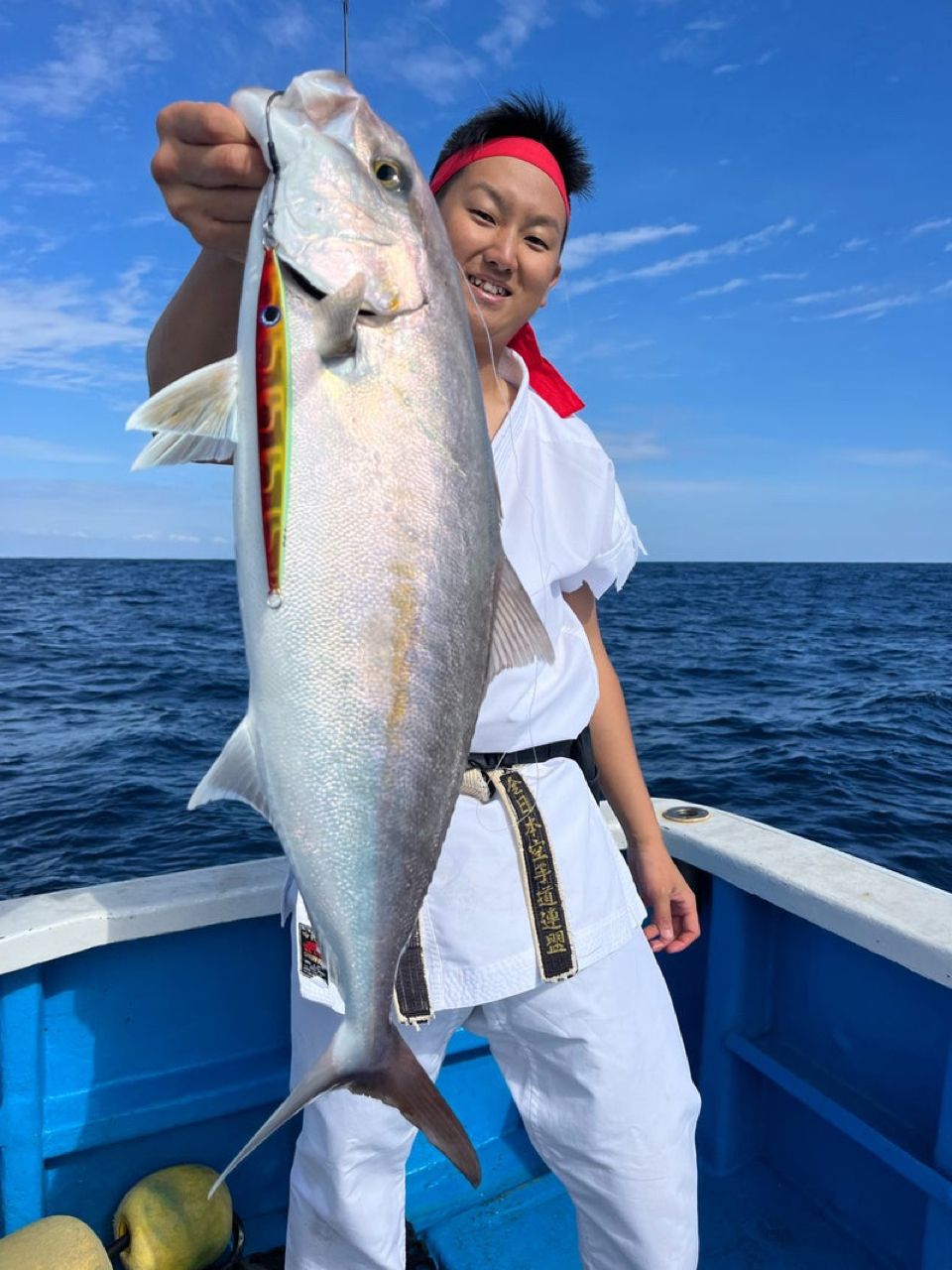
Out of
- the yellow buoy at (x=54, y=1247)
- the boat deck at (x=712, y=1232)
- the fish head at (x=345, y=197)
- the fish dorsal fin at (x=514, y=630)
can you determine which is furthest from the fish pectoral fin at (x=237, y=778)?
the boat deck at (x=712, y=1232)

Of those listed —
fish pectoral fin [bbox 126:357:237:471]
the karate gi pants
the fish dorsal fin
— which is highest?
fish pectoral fin [bbox 126:357:237:471]

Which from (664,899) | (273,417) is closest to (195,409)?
(273,417)

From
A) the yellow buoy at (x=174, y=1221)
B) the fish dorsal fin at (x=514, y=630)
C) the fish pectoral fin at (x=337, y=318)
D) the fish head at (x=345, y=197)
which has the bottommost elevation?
the yellow buoy at (x=174, y=1221)

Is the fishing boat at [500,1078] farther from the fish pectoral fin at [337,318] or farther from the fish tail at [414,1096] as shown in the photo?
the fish pectoral fin at [337,318]

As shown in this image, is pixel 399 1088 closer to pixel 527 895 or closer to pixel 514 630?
pixel 527 895

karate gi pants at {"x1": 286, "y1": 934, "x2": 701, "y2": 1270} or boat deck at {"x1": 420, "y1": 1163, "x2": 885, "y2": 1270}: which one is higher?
karate gi pants at {"x1": 286, "y1": 934, "x2": 701, "y2": 1270}

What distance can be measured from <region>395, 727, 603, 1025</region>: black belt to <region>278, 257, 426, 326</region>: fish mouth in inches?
41.0

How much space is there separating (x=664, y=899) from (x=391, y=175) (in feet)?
6.37

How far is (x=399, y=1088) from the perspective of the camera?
158cm

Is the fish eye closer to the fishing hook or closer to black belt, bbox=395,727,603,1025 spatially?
the fishing hook

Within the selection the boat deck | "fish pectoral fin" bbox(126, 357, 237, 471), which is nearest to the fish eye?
"fish pectoral fin" bbox(126, 357, 237, 471)

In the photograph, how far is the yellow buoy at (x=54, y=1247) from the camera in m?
2.41

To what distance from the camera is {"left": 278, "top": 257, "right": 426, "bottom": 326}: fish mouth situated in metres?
1.32

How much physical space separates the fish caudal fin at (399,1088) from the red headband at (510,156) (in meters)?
1.77
